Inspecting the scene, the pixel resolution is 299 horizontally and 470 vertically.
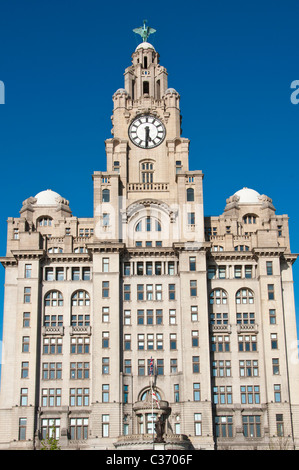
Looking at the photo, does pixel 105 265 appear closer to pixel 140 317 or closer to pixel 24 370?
pixel 140 317

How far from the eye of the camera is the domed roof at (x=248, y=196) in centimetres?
11744

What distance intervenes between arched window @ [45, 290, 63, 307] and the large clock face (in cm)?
2852

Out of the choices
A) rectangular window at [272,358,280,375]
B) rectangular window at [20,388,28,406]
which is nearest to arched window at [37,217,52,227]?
rectangular window at [20,388,28,406]

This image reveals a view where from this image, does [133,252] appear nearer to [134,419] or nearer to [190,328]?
[190,328]

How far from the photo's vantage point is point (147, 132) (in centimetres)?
11906

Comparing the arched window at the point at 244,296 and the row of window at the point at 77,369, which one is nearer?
the row of window at the point at 77,369

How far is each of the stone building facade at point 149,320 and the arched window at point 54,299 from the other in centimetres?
22

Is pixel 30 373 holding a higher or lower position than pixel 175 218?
lower

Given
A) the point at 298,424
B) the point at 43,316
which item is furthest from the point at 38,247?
the point at 298,424

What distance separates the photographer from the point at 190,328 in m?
103

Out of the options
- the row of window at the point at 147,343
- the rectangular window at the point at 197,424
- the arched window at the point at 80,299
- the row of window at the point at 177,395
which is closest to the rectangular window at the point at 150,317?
the row of window at the point at 147,343

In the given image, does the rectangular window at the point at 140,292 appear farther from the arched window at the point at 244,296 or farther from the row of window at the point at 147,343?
the arched window at the point at 244,296
